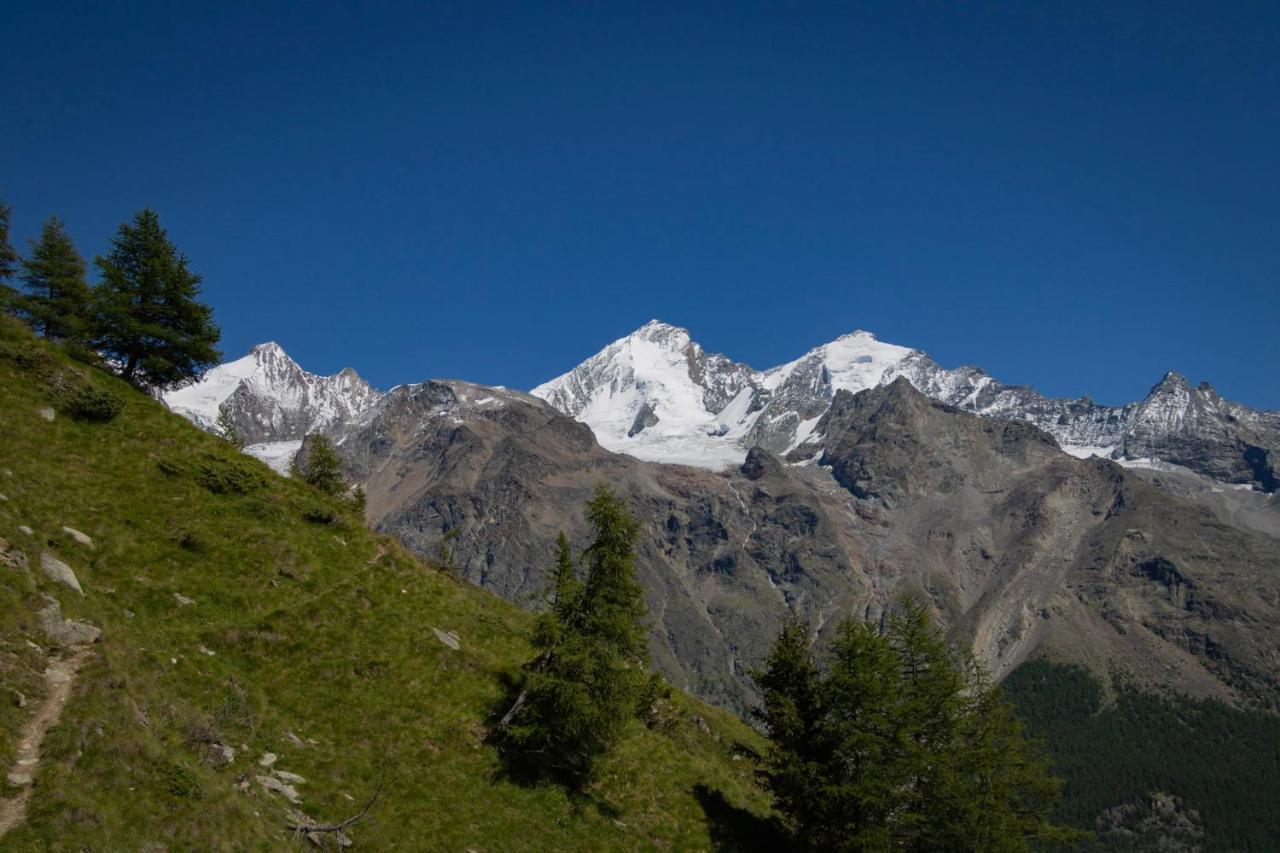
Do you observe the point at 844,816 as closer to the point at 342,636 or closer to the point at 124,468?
the point at 342,636

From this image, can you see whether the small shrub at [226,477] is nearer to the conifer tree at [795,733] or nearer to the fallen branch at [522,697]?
the fallen branch at [522,697]

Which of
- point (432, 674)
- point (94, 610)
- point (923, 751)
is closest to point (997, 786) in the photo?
point (923, 751)

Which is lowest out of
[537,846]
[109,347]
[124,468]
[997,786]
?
[537,846]

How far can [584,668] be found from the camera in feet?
108

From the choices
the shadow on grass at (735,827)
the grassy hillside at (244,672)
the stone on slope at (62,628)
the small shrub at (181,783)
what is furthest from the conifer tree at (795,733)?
the stone on slope at (62,628)

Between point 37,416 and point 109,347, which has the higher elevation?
point 109,347

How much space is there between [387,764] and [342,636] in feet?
23.9

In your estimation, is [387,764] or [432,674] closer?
[387,764]

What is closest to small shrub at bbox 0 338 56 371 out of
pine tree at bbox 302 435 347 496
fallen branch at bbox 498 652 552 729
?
pine tree at bbox 302 435 347 496

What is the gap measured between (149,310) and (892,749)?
4915 cm

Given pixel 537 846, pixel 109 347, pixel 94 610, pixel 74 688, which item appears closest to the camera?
pixel 74 688

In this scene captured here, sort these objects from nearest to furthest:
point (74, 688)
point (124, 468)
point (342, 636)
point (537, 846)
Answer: point (74, 688) → point (537, 846) → point (342, 636) → point (124, 468)

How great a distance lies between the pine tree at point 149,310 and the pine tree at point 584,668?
3130 centimetres

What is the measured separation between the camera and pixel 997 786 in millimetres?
36906
